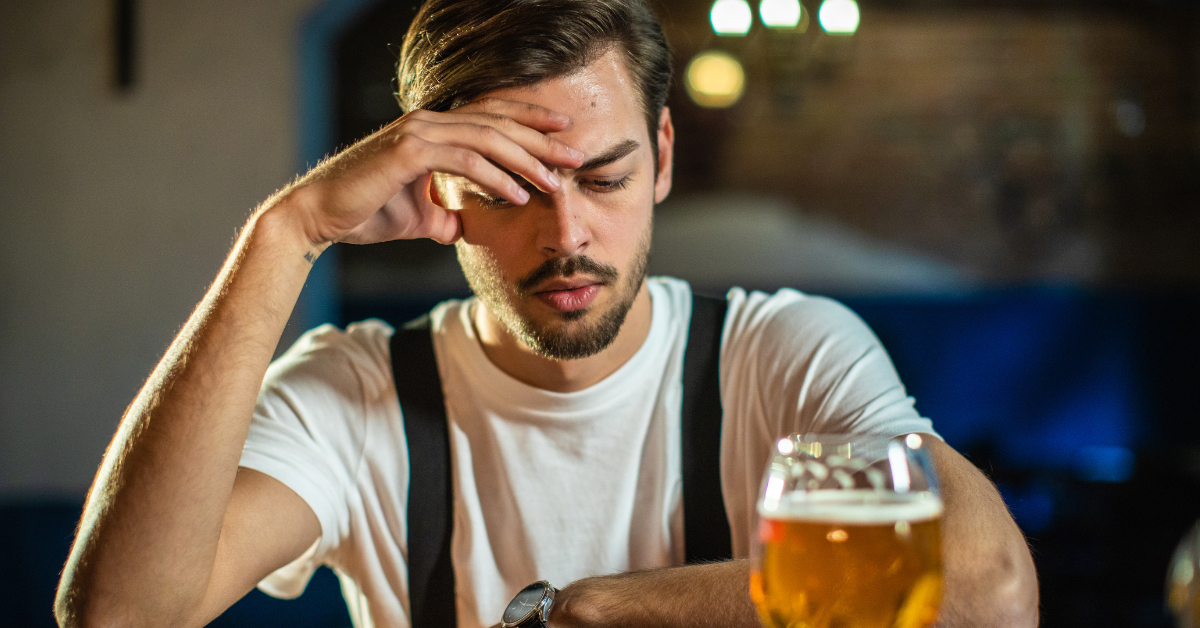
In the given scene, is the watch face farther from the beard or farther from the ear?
the ear

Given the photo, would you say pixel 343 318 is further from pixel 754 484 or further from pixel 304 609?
pixel 754 484

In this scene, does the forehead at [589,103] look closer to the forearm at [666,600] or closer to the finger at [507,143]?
the finger at [507,143]

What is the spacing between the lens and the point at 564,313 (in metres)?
1.39

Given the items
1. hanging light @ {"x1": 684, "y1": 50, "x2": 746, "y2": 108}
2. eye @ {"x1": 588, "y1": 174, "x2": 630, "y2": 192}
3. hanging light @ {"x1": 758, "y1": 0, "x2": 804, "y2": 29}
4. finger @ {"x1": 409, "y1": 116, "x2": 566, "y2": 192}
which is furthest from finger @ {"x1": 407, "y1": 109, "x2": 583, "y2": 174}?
hanging light @ {"x1": 684, "y1": 50, "x2": 746, "y2": 108}

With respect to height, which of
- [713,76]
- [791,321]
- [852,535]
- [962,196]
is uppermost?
[713,76]

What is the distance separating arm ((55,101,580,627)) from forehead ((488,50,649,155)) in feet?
0.22

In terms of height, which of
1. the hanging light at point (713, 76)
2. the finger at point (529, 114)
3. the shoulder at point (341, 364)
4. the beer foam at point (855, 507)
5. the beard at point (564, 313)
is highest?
the hanging light at point (713, 76)

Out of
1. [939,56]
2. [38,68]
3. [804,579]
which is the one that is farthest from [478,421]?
[939,56]

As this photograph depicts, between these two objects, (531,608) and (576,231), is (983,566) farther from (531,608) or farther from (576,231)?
(576,231)

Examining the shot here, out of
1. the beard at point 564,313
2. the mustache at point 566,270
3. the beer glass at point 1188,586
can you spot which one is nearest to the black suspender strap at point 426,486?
the beard at point 564,313

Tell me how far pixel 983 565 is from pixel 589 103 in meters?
0.88

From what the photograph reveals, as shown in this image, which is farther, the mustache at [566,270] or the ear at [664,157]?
the ear at [664,157]

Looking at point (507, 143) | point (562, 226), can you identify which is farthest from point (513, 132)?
point (562, 226)

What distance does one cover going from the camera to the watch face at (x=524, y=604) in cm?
111
